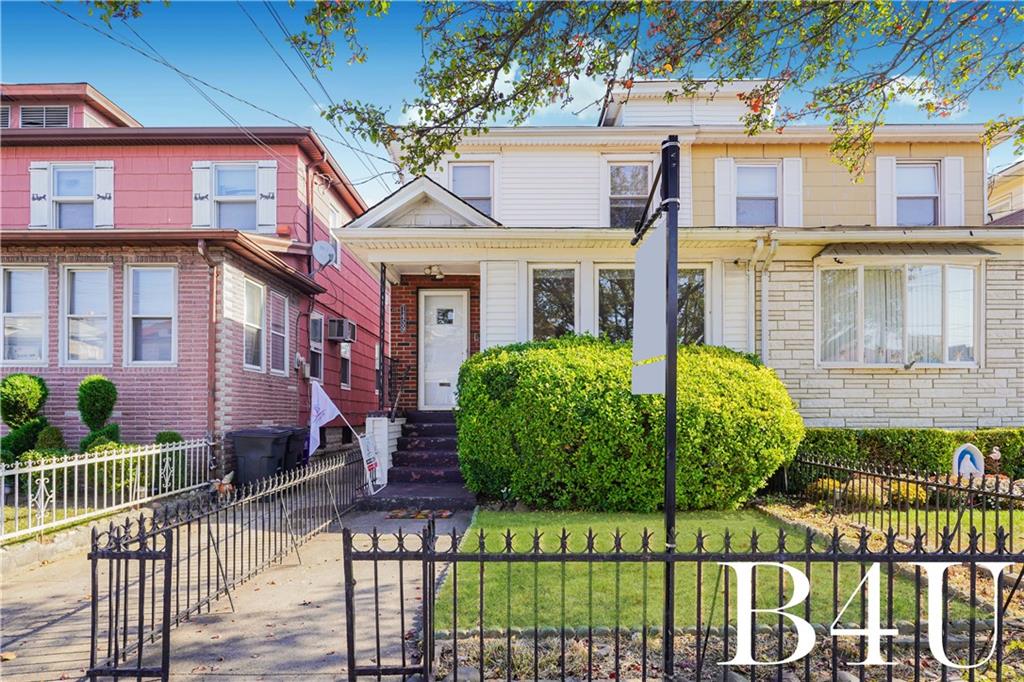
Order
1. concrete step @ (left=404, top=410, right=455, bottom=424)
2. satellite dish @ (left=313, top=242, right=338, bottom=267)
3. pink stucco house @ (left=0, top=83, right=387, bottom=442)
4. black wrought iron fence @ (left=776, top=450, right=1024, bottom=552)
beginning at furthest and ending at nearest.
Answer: satellite dish @ (left=313, top=242, right=338, bottom=267) < concrete step @ (left=404, top=410, right=455, bottom=424) < pink stucco house @ (left=0, top=83, right=387, bottom=442) < black wrought iron fence @ (left=776, top=450, right=1024, bottom=552)

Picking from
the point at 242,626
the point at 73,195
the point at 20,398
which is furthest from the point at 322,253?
the point at 242,626

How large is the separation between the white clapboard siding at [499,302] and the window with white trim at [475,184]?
2225 millimetres

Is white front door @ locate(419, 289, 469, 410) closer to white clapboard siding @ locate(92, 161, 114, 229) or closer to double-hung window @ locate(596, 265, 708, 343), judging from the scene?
double-hung window @ locate(596, 265, 708, 343)

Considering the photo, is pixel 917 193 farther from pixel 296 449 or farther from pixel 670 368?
pixel 296 449

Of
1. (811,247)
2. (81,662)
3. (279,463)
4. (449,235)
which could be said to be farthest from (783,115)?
(279,463)

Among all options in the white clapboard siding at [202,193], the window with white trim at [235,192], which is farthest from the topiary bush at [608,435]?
the white clapboard siding at [202,193]

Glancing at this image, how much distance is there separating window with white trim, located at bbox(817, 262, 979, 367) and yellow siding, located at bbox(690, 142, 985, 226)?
1.81 metres

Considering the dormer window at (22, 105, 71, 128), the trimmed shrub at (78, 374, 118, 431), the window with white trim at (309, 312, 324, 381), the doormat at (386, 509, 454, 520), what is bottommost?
the doormat at (386, 509, 454, 520)

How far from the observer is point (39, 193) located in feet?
45.4

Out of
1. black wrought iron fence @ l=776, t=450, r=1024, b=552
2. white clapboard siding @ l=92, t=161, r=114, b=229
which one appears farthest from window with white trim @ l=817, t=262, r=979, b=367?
white clapboard siding @ l=92, t=161, r=114, b=229

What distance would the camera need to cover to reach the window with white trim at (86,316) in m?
10.4

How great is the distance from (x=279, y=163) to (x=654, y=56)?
393 inches

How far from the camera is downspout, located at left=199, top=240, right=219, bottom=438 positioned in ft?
33.4

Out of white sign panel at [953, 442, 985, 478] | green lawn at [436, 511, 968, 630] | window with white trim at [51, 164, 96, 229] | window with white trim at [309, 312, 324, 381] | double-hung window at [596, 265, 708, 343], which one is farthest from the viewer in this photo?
window with white trim at [309, 312, 324, 381]
